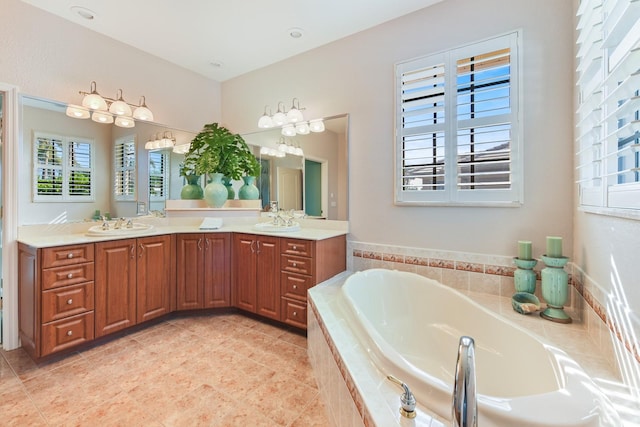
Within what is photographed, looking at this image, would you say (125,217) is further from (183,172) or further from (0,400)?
(0,400)

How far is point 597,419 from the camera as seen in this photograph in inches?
32.7

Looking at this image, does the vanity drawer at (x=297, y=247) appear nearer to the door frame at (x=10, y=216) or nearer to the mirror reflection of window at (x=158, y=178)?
the mirror reflection of window at (x=158, y=178)

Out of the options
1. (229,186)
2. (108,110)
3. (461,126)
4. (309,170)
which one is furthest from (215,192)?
(461,126)

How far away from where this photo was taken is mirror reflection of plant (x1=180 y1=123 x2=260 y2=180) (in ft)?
10.7

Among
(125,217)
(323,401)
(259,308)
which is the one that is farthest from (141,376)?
(125,217)

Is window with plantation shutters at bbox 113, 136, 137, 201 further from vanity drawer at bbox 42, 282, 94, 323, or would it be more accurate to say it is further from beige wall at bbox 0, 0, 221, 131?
vanity drawer at bbox 42, 282, 94, 323

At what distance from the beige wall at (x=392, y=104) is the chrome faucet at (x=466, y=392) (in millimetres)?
1741

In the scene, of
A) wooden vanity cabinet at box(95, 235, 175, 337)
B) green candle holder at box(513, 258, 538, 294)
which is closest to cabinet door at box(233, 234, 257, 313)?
wooden vanity cabinet at box(95, 235, 175, 337)

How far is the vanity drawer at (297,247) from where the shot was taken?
2.38 metres

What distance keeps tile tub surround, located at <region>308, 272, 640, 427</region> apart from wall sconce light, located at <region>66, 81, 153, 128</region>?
2.55m

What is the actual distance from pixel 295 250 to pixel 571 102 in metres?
2.24

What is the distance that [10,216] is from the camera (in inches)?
87.5

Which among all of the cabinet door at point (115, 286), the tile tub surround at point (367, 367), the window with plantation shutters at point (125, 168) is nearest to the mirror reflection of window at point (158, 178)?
the window with plantation shutters at point (125, 168)

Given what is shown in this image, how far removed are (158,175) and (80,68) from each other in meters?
1.14
